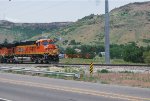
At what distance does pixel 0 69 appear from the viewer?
4084 centimetres

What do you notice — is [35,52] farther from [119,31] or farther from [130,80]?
[119,31]

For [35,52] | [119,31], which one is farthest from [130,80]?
[119,31]

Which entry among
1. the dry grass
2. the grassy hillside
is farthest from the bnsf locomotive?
the grassy hillside

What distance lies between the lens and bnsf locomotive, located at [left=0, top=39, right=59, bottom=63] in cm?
5216

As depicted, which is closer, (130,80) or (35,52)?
(130,80)

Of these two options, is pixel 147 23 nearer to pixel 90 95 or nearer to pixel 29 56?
pixel 29 56

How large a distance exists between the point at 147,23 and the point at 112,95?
148 meters

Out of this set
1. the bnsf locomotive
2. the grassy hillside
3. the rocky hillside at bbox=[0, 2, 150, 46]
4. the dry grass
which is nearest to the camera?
the dry grass

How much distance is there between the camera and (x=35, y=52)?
53.2 metres

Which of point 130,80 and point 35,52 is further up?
point 35,52

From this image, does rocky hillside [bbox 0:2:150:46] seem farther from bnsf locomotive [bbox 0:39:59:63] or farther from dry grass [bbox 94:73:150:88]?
dry grass [bbox 94:73:150:88]

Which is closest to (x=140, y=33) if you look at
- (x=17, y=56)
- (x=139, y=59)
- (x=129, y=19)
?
(x=129, y=19)

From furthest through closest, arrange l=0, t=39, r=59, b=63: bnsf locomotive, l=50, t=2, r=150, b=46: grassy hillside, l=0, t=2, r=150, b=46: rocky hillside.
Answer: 1. l=0, t=2, r=150, b=46: rocky hillside
2. l=50, t=2, r=150, b=46: grassy hillside
3. l=0, t=39, r=59, b=63: bnsf locomotive


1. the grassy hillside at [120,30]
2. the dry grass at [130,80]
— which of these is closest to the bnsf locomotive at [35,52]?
the dry grass at [130,80]
